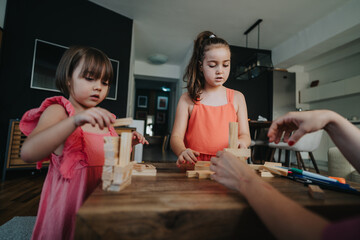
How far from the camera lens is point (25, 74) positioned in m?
2.92

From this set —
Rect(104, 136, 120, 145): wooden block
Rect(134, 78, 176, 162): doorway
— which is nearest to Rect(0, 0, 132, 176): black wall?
Rect(104, 136, 120, 145): wooden block

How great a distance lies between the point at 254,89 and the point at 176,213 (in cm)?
547

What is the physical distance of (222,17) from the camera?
4.12m

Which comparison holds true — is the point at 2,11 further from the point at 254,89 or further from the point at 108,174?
the point at 254,89

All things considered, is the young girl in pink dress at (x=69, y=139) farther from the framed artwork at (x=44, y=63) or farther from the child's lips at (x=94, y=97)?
the framed artwork at (x=44, y=63)

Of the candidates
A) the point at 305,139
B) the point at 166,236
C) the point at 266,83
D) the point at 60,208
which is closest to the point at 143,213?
the point at 166,236

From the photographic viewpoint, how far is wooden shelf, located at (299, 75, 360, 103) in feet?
14.9

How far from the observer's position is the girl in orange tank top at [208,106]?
1.22 meters

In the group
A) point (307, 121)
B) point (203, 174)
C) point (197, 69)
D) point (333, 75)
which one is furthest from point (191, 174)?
point (333, 75)

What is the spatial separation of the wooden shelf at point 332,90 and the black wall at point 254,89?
4.87ft

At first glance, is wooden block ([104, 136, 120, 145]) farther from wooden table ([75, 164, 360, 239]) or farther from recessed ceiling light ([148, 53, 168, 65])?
recessed ceiling light ([148, 53, 168, 65])

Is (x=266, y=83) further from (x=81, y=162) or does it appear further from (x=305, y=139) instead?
(x=81, y=162)

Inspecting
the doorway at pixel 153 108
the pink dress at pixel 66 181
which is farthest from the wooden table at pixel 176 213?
the doorway at pixel 153 108

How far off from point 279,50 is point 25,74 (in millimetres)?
5737
